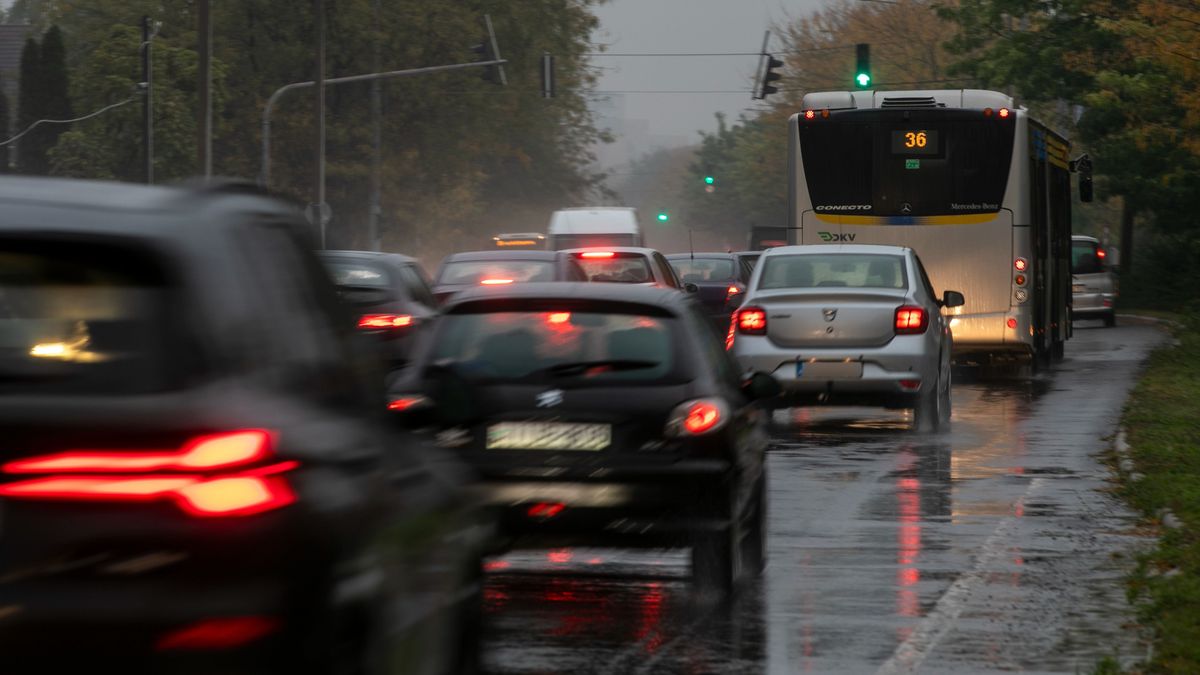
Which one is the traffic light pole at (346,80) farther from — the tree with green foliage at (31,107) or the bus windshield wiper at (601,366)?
the tree with green foliage at (31,107)

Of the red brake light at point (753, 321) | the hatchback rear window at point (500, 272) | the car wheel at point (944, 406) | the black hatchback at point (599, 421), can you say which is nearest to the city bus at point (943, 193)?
the hatchback rear window at point (500, 272)

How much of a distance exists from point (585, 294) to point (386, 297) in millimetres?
11723

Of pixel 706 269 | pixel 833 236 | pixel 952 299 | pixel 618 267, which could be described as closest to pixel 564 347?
pixel 952 299

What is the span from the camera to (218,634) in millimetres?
4223

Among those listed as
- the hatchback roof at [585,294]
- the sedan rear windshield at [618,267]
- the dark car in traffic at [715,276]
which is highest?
the hatchback roof at [585,294]

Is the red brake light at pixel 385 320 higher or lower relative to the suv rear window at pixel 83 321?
lower

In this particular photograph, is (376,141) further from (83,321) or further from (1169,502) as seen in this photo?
(83,321)

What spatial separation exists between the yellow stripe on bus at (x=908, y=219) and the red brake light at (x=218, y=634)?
72.8ft

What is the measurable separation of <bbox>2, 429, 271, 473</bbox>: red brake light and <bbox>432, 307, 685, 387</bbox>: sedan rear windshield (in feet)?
17.7

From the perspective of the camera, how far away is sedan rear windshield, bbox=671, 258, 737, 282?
1435 inches

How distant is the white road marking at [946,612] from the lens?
27.2 ft

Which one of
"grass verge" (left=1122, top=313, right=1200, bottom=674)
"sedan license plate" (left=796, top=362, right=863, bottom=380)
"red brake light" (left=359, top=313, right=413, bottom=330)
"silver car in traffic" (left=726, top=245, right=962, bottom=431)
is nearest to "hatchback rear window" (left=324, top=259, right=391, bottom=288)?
"red brake light" (left=359, top=313, right=413, bottom=330)

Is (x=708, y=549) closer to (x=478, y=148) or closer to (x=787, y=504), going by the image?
(x=787, y=504)

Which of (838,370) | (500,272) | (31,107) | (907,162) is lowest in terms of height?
(838,370)
